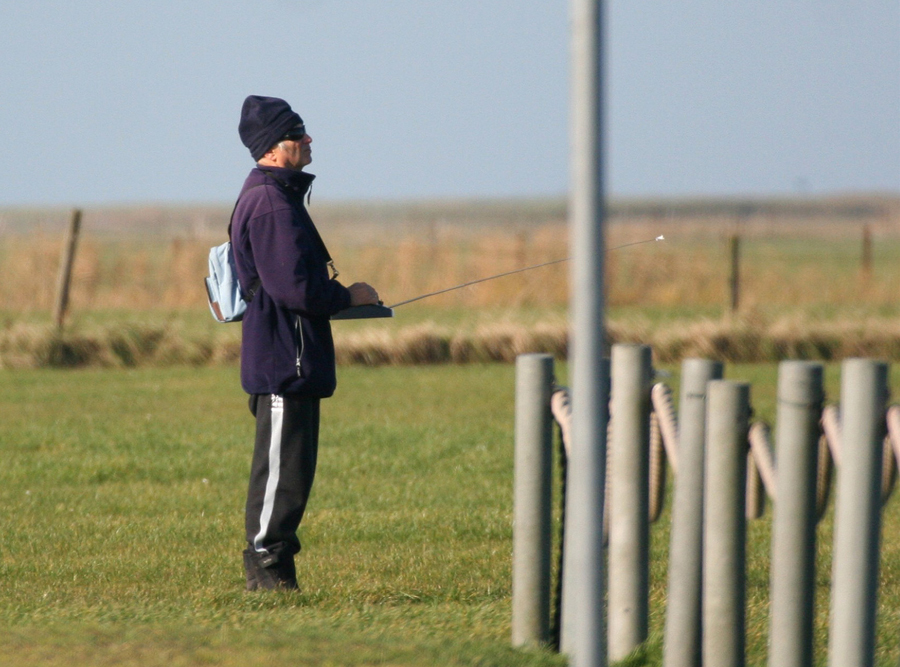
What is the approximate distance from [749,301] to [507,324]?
6.23 meters

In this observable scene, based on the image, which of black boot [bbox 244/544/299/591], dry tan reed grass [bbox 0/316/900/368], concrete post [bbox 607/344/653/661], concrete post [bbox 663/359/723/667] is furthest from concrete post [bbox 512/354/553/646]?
dry tan reed grass [bbox 0/316/900/368]

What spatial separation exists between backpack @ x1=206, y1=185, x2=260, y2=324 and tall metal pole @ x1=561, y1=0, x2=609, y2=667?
2.09 meters

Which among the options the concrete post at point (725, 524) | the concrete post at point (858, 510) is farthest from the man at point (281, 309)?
the concrete post at point (858, 510)

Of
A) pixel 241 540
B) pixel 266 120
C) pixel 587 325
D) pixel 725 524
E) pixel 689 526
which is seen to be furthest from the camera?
pixel 241 540

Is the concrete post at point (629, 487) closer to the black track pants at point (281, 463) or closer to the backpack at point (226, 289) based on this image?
the black track pants at point (281, 463)

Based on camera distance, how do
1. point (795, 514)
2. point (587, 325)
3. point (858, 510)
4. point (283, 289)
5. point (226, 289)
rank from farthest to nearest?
point (226, 289)
point (283, 289)
point (795, 514)
point (858, 510)
point (587, 325)

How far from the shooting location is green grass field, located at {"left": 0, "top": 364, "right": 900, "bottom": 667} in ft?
12.9

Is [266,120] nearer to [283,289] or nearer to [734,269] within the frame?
[283,289]

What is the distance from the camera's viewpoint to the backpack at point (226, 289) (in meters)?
4.93

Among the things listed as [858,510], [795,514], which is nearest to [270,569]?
[795,514]

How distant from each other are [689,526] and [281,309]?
185cm

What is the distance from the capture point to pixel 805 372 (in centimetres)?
335

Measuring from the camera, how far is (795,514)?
3.41 m

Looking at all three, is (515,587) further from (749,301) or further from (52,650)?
(749,301)
